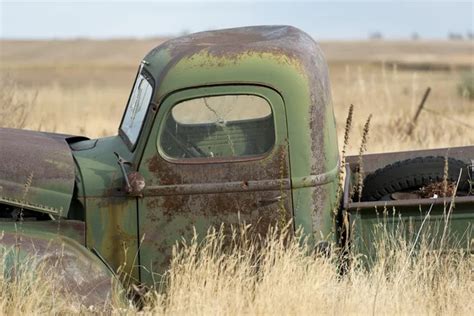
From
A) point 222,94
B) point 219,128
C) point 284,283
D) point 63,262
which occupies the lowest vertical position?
point 284,283

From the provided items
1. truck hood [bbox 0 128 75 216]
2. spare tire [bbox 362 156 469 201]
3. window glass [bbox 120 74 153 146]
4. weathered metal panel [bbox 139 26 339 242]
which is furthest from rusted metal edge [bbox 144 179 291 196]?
spare tire [bbox 362 156 469 201]

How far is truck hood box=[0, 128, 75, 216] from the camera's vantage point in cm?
519

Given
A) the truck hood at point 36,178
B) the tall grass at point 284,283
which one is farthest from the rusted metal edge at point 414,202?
the truck hood at point 36,178

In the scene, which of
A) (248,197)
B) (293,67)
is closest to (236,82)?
(293,67)

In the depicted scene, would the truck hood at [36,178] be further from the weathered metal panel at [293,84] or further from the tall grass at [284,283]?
the weathered metal panel at [293,84]

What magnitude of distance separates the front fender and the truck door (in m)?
0.35

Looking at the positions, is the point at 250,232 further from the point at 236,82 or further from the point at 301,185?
the point at 236,82

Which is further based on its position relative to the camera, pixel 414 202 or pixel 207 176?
pixel 207 176

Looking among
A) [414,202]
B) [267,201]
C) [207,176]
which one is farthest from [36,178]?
[414,202]

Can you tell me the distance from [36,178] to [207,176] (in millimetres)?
1053

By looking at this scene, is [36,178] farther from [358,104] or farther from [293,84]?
[358,104]

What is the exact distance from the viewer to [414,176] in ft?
17.9

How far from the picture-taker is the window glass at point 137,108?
5367mm

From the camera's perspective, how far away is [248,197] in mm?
5090
